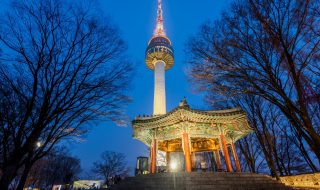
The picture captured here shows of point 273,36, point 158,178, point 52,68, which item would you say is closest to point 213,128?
point 158,178

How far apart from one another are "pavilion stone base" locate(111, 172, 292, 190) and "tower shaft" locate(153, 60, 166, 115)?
965 inches

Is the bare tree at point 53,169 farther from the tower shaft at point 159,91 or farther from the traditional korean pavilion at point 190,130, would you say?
the traditional korean pavilion at point 190,130

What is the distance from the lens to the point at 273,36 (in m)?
7.55

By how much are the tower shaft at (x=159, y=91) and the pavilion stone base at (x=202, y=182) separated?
24512 millimetres

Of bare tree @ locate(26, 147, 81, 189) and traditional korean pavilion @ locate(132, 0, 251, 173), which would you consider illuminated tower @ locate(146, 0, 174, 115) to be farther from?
bare tree @ locate(26, 147, 81, 189)

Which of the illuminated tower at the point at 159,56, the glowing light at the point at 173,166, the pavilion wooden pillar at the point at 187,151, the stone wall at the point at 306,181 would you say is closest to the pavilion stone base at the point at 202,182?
the pavilion wooden pillar at the point at 187,151

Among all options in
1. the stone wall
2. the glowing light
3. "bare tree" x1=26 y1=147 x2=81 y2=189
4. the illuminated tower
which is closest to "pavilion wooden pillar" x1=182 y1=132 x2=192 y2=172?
the glowing light

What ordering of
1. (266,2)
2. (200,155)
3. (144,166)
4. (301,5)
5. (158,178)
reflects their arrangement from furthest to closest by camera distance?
(200,155) < (144,166) < (158,178) < (266,2) < (301,5)

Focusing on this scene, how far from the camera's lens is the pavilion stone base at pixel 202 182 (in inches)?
407

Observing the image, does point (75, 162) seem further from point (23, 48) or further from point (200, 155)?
point (23, 48)

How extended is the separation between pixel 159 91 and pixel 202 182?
99.5ft

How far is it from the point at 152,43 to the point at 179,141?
32072 mm

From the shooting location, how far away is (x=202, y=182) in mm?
10531

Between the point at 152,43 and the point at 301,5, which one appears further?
the point at 152,43
